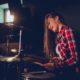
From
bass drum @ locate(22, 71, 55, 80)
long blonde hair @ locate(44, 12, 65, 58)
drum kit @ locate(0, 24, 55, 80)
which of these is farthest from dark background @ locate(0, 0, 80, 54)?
bass drum @ locate(22, 71, 55, 80)

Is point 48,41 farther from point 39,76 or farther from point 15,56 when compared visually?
point 39,76

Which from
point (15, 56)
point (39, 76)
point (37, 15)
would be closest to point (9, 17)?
point (37, 15)

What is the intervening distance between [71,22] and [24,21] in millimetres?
753

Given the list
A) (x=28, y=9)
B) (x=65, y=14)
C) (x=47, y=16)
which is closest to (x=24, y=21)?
(x=28, y=9)

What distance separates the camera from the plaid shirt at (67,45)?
2.73m

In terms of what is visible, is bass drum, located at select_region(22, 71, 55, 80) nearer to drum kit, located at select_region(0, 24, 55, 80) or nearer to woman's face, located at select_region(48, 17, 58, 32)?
drum kit, located at select_region(0, 24, 55, 80)

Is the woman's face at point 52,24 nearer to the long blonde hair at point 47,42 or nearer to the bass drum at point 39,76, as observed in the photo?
the long blonde hair at point 47,42

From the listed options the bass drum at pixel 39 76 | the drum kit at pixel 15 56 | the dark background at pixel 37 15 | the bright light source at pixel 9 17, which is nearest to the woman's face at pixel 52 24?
the dark background at pixel 37 15

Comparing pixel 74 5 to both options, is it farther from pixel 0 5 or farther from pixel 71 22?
pixel 0 5

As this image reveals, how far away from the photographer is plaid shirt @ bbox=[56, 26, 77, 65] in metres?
2.73

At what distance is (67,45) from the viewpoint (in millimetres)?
2781

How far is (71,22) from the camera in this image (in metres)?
2.88

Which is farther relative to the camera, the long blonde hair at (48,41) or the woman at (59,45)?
the long blonde hair at (48,41)

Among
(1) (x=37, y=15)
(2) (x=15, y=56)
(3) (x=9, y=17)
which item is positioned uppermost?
(3) (x=9, y=17)
